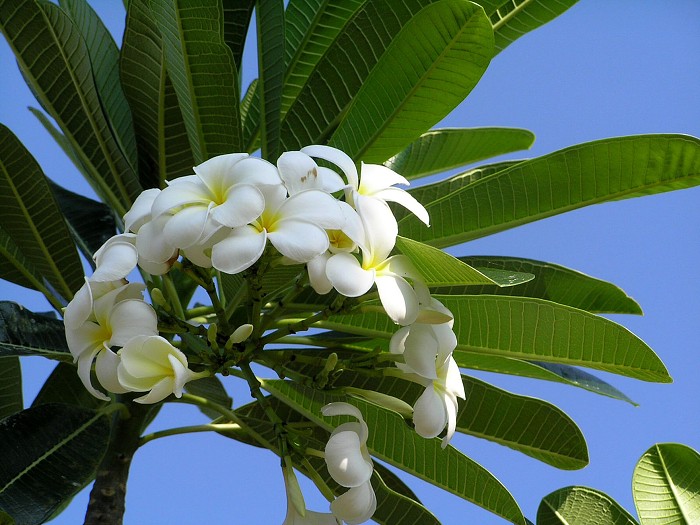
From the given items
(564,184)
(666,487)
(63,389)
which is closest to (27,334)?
(63,389)

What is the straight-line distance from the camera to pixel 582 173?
3.39 ft

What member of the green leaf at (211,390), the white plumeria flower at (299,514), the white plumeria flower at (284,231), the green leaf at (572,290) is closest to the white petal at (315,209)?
the white plumeria flower at (284,231)

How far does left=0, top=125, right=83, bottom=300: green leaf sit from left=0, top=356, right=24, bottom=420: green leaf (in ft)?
0.47

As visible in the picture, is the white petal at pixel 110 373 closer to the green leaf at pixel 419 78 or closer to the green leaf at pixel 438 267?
the green leaf at pixel 438 267

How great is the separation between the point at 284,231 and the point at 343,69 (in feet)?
1.69

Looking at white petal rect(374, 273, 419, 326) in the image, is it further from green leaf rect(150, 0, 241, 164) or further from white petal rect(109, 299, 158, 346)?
green leaf rect(150, 0, 241, 164)

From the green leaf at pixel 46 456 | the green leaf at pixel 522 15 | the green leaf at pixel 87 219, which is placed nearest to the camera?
the green leaf at pixel 46 456

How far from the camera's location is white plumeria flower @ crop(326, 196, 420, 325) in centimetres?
74

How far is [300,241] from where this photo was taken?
2.40ft

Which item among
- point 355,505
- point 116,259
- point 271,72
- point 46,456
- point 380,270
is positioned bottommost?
point 46,456

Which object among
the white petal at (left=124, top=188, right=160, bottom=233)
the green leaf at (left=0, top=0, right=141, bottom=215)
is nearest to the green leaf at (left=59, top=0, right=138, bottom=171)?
the green leaf at (left=0, top=0, right=141, bottom=215)

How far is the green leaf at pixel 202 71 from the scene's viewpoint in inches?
41.6

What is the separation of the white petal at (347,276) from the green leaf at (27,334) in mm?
469

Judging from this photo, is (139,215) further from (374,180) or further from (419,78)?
(419,78)
